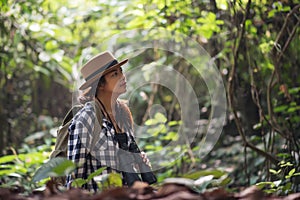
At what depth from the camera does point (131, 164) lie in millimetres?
2988

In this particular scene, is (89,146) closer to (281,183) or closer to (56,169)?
(56,169)

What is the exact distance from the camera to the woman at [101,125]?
2.81 meters

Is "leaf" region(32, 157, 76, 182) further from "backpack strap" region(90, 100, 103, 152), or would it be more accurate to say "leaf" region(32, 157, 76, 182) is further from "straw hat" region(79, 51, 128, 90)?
"straw hat" region(79, 51, 128, 90)

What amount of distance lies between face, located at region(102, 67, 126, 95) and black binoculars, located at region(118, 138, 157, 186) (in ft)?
0.97

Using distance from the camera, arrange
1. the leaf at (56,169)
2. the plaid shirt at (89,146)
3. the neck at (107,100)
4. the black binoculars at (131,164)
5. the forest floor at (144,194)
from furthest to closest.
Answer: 1. the neck at (107,100)
2. the black binoculars at (131,164)
3. the plaid shirt at (89,146)
4. the leaf at (56,169)
5. the forest floor at (144,194)

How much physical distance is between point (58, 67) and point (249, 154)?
2.66 metres

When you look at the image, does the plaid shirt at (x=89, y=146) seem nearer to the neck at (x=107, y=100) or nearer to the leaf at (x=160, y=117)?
the neck at (x=107, y=100)

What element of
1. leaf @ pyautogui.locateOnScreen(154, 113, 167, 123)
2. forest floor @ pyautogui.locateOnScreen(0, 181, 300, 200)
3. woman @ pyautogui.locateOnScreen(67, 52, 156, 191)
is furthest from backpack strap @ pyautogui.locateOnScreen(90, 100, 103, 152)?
leaf @ pyautogui.locateOnScreen(154, 113, 167, 123)

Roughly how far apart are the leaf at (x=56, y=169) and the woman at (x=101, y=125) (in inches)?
30.8

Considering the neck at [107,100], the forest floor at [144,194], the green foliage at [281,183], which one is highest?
the neck at [107,100]

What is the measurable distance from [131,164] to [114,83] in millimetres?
447

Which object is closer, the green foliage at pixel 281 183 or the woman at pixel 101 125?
the green foliage at pixel 281 183

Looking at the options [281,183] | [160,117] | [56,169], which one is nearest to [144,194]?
[56,169]

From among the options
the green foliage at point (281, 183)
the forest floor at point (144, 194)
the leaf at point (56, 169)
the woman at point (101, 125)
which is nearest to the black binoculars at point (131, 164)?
the woman at point (101, 125)
